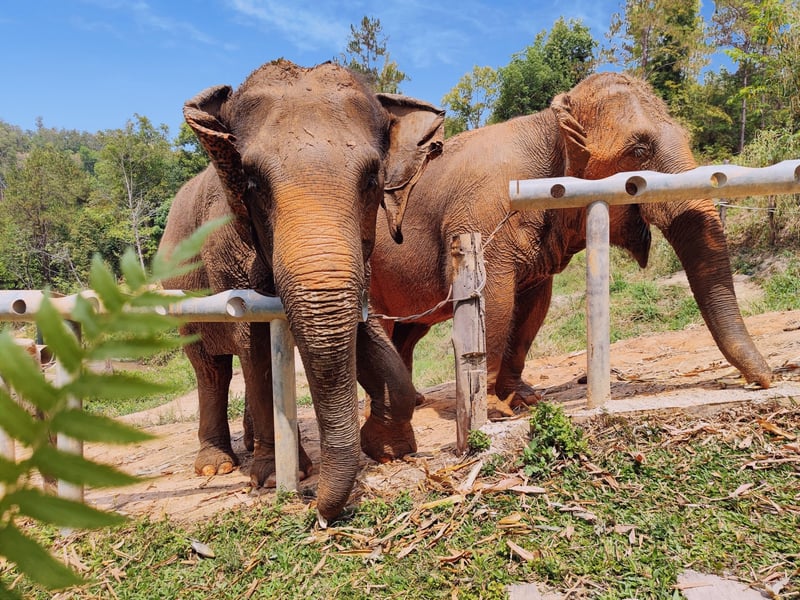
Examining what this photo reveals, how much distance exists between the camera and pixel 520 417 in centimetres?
352

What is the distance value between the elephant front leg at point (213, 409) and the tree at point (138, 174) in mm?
28214

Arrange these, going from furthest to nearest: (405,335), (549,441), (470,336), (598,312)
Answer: (405,335) → (470,336) → (598,312) → (549,441)

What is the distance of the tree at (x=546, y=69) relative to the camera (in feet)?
85.3

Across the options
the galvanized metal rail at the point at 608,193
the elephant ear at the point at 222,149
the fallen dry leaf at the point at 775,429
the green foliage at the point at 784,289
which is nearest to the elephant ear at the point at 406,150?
the galvanized metal rail at the point at 608,193

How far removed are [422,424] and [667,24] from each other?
23.7 meters

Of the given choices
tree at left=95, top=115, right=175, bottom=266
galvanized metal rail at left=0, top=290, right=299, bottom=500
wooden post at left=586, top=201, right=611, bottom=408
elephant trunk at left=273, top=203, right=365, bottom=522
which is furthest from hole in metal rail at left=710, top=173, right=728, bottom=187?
tree at left=95, top=115, right=175, bottom=266

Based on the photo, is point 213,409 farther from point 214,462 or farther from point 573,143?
point 573,143

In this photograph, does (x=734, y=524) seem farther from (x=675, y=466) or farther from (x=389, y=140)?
(x=389, y=140)

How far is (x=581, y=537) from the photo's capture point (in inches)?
92.2

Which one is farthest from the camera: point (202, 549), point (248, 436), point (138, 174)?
point (138, 174)

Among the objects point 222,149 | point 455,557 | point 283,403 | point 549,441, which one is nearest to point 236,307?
point 283,403

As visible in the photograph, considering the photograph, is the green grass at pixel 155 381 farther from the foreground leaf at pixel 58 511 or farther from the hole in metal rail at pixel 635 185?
the hole in metal rail at pixel 635 185

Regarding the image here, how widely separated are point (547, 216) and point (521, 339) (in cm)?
149

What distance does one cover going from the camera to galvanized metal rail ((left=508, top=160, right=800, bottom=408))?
3111 millimetres
